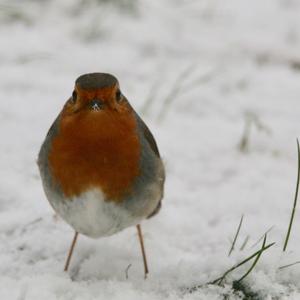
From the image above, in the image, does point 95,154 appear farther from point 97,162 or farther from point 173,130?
point 173,130

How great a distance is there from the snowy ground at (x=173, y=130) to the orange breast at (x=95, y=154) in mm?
456

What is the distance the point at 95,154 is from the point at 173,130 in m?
2.04

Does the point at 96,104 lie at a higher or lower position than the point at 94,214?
higher

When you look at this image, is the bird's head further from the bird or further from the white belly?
the white belly

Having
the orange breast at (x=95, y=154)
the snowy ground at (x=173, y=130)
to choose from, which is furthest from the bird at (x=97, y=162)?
the snowy ground at (x=173, y=130)

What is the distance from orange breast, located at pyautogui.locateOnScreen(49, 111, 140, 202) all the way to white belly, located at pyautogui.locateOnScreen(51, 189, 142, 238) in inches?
1.4

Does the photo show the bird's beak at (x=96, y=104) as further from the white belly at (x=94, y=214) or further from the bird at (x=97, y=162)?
the white belly at (x=94, y=214)

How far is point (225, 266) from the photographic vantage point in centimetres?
305

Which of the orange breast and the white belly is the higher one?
the orange breast

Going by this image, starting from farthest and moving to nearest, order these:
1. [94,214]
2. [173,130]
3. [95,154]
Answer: [173,130], [94,214], [95,154]

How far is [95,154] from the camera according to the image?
2.76 meters

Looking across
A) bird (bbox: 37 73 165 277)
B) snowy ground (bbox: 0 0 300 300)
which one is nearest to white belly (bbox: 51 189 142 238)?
bird (bbox: 37 73 165 277)

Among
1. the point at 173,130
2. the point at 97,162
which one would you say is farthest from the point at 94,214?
the point at 173,130

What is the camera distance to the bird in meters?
2.77
